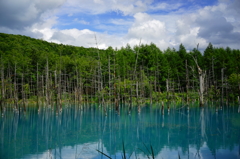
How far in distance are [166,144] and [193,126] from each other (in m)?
5.38

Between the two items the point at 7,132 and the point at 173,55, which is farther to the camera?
the point at 173,55

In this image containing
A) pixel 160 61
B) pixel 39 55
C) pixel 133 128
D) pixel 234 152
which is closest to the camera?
pixel 234 152

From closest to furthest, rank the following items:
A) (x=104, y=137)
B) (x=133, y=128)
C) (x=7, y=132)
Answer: (x=104, y=137)
(x=7, y=132)
(x=133, y=128)

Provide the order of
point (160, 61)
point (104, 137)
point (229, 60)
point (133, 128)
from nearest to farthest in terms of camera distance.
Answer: point (104, 137) < point (133, 128) < point (229, 60) < point (160, 61)

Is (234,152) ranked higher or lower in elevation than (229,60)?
lower

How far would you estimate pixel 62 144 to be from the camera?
1205 cm

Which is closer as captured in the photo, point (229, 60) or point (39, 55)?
point (229, 60)

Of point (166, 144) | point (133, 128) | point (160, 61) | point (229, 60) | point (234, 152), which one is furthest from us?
point (160, 61)

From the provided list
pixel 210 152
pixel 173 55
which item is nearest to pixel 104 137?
pixel 210 152

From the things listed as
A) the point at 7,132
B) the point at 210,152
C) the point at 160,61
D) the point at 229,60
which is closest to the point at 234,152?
the point at 210,152

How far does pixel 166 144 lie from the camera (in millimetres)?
12031

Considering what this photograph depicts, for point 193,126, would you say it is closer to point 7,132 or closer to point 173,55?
point 7,132

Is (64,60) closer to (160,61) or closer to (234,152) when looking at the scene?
(160,61)

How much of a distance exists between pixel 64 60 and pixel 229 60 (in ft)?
107
